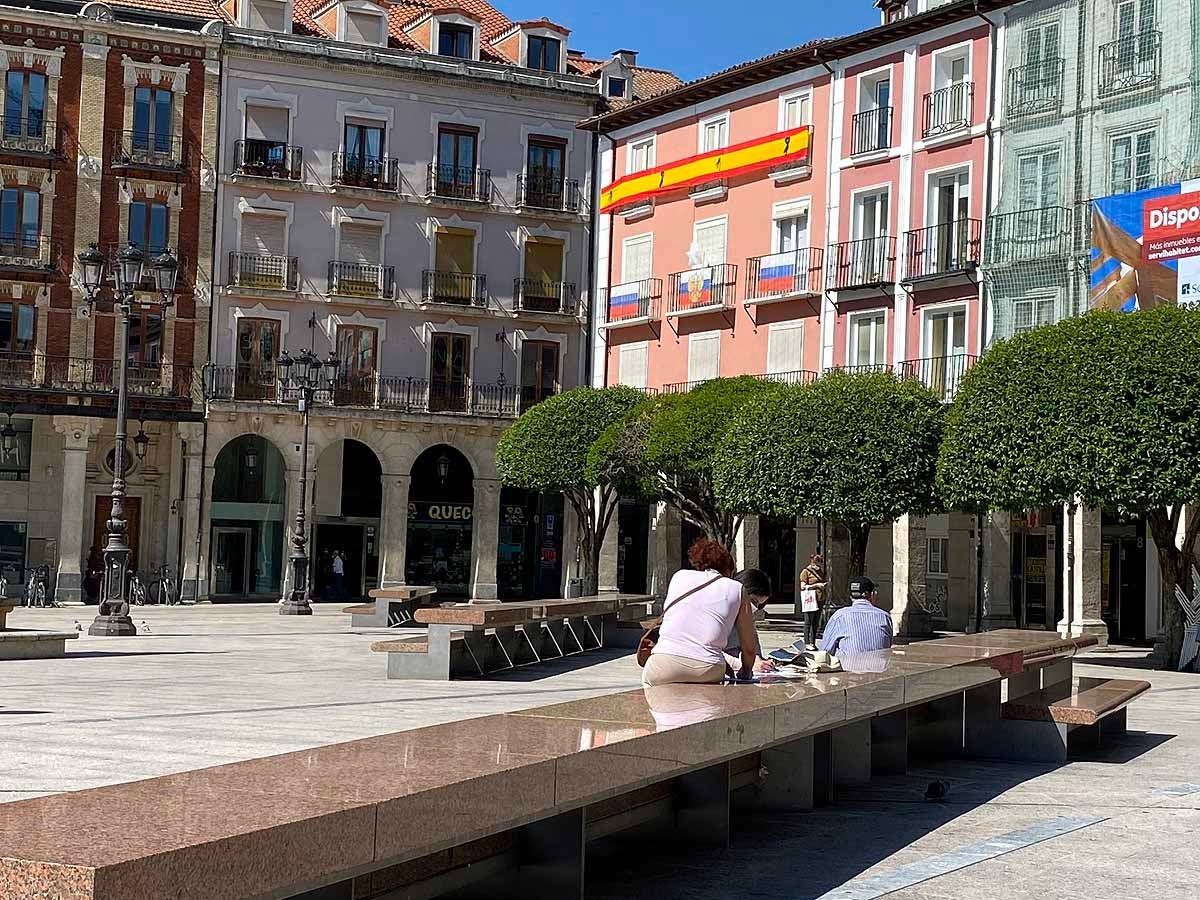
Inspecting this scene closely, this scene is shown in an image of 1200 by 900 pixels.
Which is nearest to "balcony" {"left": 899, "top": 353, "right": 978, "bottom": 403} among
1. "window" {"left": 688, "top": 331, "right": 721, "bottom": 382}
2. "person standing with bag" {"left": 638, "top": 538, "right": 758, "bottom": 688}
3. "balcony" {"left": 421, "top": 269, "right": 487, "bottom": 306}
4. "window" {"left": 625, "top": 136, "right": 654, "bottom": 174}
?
"window" {"left": 688, "top": 331, "right": 721, "bottom": 382}

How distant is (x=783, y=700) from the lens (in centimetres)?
851

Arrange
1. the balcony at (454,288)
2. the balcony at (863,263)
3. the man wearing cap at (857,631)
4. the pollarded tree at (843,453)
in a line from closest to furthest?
the man wearing cap at (857,631) → the pollarded tree at (843,453) → the balcony at (863,263) → the balcony at (454,288)

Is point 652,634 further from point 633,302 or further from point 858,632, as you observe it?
point 633,302

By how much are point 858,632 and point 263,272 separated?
1522 inches

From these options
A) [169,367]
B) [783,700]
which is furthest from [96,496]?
[783,700]

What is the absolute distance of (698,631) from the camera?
9.37 meters

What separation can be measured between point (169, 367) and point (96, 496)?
4492 mm

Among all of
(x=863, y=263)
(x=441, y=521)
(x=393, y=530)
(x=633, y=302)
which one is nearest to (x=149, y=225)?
(x=393, y=530)

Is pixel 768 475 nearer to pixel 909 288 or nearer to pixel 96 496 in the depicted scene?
pixel 909 288

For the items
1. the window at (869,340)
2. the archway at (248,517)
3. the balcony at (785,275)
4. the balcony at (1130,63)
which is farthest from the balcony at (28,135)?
the balcony at (1130,63)

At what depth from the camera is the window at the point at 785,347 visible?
138 feet

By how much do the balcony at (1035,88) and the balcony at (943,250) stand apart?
8.77 ft

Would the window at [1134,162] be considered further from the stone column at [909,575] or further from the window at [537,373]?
the window at [537,373]

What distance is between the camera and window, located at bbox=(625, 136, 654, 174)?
48.0 m
